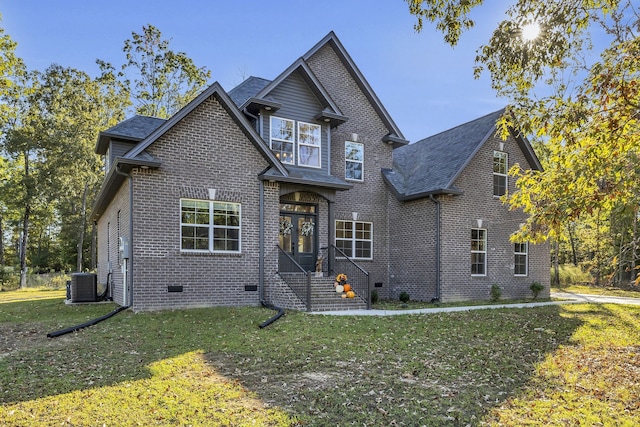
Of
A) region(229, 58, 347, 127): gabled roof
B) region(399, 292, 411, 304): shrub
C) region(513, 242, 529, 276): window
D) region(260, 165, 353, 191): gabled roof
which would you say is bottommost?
region(399, 292, 411, 304): shrub

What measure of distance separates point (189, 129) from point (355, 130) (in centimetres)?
717

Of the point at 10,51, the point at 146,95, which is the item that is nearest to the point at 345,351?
the point at 10,51

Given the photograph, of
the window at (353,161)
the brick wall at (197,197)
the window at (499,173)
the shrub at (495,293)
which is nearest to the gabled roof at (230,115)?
the brick wall at (197,197)

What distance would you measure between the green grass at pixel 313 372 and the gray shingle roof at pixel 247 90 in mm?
7843

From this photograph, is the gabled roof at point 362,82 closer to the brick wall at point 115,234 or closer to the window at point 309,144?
the window at point 309,144

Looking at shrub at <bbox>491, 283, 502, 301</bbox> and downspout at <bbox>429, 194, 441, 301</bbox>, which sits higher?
downspout at <bbox>429, 194, 441, 301</bbox>

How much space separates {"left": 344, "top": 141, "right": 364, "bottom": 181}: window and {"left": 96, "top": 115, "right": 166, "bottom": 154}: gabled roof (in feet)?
21.8

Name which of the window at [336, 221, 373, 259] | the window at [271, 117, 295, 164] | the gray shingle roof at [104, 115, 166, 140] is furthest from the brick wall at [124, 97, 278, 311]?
the window at [336, 221, 373, 259]

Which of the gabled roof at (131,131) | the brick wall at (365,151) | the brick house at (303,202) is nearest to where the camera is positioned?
the brick house at (303,202)

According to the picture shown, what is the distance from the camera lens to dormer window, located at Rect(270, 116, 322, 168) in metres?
15.3

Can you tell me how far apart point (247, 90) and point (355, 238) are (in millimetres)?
6692

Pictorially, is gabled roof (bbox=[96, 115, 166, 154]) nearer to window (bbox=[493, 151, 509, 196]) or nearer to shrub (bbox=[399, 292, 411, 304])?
shrub (bbox=[399, 292, 411, 304])

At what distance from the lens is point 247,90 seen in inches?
640

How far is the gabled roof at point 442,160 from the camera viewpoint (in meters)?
16.6
